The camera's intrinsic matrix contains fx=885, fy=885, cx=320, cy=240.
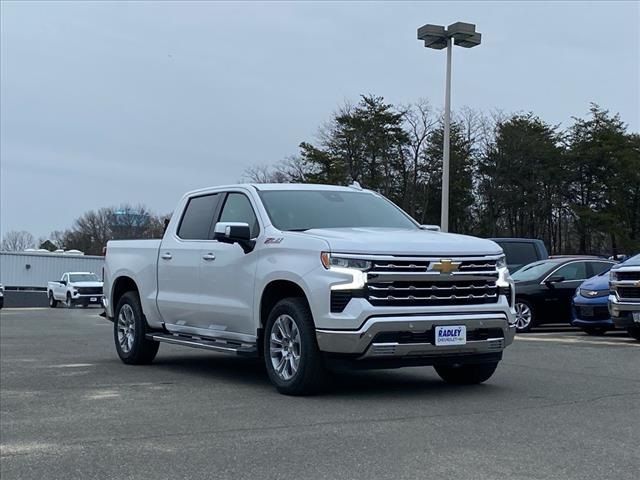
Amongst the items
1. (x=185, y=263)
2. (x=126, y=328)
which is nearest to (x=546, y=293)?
(x=126, y=328)

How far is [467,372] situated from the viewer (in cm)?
863

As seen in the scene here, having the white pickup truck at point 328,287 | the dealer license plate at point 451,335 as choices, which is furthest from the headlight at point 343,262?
the dealer license plate at point 451,335

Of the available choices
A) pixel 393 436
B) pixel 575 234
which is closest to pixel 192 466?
pixel 393 436

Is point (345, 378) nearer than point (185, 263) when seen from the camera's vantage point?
Yes

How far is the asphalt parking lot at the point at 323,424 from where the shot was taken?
5297 mm

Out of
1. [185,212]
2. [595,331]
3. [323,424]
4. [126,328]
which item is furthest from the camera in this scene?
[595,331]

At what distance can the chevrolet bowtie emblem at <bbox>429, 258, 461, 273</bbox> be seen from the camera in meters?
7.56

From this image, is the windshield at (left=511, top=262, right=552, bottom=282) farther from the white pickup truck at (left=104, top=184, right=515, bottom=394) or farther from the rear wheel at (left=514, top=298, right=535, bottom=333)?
the white pickup truck at (left=104, top=184, right=515, bottom=394)

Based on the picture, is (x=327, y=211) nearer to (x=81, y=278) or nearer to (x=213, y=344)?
(x=213, y=344)

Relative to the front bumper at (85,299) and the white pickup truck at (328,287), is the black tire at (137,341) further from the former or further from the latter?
the front bumper at (85,299)

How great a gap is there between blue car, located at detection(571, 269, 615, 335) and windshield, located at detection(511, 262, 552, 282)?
5.43 feet

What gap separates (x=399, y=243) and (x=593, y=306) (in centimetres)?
895

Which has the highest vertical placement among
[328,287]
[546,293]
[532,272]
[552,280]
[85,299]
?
[532,272]

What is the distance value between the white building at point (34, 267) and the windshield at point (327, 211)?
176ft
